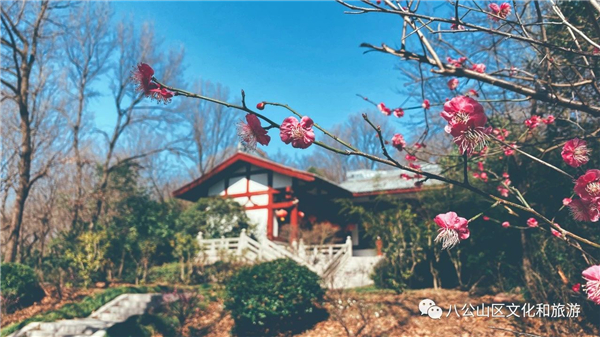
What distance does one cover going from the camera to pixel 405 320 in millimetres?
6898

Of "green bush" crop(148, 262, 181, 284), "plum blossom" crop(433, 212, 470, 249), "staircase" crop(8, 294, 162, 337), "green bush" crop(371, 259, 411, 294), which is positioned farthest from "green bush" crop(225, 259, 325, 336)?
"plum blossom" crop(433, 212, 470, 249)

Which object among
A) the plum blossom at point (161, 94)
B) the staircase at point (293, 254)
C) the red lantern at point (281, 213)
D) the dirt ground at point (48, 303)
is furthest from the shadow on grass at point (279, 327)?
the red lantern at point (281, 213)

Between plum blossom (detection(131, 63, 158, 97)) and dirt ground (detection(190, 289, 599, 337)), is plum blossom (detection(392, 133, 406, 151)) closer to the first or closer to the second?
plum blossom (detection(131, 63, 158, 97))

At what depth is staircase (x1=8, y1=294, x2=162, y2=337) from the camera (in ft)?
25.2

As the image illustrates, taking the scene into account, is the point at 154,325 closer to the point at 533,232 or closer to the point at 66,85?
the point at 533,232

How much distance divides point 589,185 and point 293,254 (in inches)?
441

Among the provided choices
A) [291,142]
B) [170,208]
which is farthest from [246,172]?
[291,142]

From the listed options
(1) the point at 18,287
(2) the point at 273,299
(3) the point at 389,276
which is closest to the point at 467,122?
(2) the point at 273,299

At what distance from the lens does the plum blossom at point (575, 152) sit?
6.63 feet

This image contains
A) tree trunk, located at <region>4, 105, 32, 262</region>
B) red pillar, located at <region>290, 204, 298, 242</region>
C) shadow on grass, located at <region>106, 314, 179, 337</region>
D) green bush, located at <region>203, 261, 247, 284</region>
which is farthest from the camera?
red pillar, located at <region>290, 204, 298, 242</region>

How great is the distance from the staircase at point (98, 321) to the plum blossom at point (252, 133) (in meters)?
6.98

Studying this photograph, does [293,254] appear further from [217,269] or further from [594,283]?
[594,283]

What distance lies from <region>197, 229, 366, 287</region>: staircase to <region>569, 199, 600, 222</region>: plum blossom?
30.9 ft

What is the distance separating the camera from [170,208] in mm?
17234
